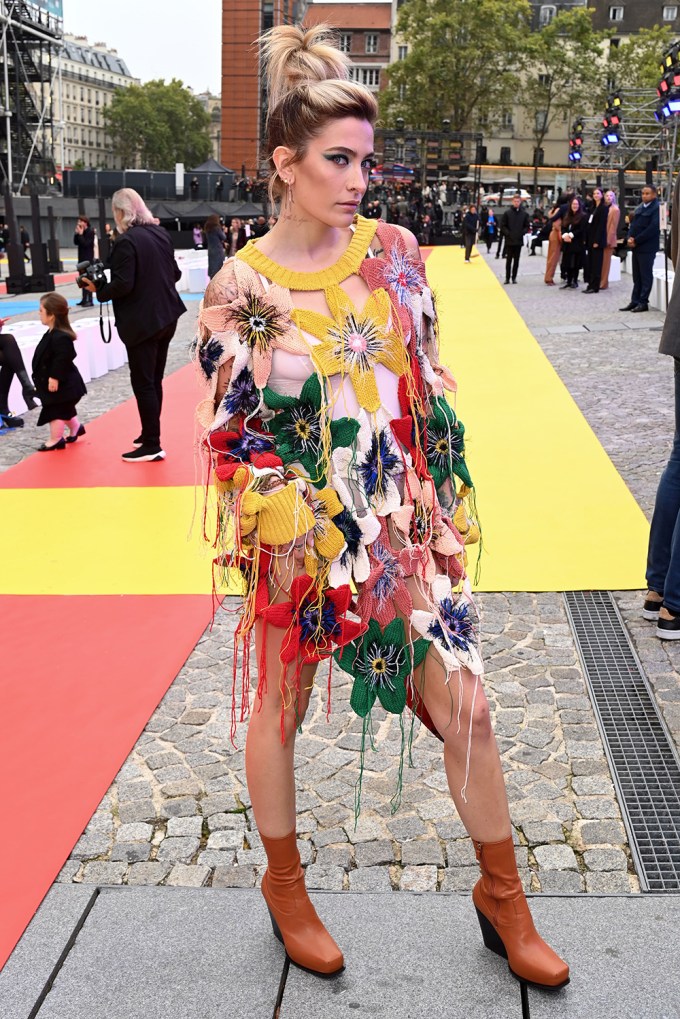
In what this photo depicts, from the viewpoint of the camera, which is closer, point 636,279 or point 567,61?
point 636,279

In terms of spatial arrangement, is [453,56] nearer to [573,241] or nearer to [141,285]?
[573,241]

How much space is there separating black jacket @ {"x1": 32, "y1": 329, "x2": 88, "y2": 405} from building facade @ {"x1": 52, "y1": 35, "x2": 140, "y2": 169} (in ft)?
390

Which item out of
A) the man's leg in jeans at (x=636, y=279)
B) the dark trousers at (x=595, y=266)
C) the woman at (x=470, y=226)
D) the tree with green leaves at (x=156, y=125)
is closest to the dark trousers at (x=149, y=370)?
the man's leg in jeans at (x=636, y=279)

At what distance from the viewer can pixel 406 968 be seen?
240 cm

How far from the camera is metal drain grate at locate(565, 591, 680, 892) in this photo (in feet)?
9.51

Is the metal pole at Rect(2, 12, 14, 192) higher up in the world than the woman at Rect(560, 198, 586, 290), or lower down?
higher up

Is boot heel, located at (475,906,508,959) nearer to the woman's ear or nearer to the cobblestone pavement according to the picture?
the cobblestone pavement

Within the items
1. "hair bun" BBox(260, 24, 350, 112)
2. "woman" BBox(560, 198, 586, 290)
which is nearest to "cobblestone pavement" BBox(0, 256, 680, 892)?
"hair bun" BBox(260, 24, 350, 112)

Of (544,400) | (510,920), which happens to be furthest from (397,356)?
(544,400)

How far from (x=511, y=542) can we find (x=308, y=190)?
3.69m

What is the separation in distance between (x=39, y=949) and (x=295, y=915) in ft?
2.11

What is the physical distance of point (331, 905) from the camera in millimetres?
2645

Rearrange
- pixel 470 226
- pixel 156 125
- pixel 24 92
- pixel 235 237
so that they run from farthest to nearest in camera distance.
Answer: pixel 156 125 → pixel 24 92 → pixel 235 237 → pixel 470 226

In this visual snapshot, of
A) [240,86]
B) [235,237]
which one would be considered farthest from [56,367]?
[240,86]
